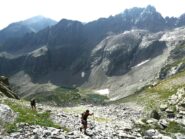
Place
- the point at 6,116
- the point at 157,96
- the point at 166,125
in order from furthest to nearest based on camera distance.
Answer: the point at 157,96 → the point at 166,125 → the point at 6,116

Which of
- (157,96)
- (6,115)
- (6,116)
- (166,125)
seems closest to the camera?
(6,116)

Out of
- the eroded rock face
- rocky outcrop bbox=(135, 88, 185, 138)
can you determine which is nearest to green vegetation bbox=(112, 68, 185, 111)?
rocky outcrop bbox=(135, 88, 185, 138)

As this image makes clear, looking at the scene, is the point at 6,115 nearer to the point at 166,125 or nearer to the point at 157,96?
the point at 166,125

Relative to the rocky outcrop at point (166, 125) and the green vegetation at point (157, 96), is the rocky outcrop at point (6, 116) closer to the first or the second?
the rocky outcrop at point (166, 125)

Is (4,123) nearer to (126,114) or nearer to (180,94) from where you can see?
(126,114)

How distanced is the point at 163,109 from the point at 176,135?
964 inches

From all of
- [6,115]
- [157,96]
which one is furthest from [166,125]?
[157,96]

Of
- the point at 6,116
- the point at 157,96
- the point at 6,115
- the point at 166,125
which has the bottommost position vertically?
the point at 166,125

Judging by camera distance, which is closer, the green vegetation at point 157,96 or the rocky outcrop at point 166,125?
the rocky outcrop at point 166,125

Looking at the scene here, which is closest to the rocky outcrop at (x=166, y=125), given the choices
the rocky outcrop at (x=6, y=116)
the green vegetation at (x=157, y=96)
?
the rocky outcrop at (x=6, y=116)

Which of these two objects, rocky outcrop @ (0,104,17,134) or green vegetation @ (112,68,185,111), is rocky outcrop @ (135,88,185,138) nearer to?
rocky outcrop @ (0,104,17,134)

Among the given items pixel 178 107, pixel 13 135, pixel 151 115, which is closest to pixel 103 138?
pixel 13 135

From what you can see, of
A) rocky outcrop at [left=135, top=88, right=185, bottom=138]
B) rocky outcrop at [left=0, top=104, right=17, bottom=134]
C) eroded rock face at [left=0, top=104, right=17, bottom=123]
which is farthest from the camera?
rocky outcrop at [left=135, top=88, right=185, bottom=138]

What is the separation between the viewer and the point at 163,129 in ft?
160
